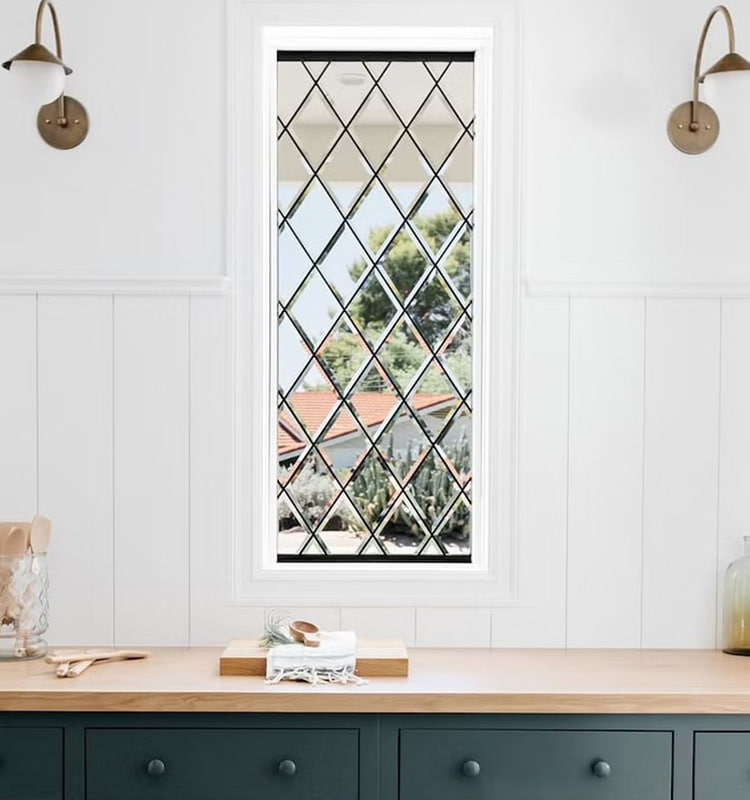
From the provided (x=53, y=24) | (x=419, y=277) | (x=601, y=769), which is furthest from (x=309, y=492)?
(x=53, y=24)

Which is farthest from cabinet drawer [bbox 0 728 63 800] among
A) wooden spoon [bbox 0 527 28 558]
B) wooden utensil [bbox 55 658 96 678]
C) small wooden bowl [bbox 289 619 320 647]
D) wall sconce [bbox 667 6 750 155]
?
wall sconce [bbox 667 6 750 155]

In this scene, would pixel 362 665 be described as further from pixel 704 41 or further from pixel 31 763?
pixel 704 41

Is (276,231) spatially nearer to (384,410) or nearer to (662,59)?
(384,410)

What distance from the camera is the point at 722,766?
2.12 meters

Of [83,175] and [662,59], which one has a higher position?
[662,59]

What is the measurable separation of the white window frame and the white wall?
0.12 feet

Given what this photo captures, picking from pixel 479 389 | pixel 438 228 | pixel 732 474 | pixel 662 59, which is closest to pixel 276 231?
pixel 438 228

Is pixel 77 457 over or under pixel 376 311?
under

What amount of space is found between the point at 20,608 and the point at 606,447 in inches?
54.5

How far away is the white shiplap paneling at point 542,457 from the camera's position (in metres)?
2.55

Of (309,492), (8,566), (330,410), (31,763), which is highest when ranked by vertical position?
(330,410)

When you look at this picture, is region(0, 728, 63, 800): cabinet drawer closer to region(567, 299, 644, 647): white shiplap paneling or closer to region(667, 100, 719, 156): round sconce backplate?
region(567, 299, 644, 647): white shiplap paneling

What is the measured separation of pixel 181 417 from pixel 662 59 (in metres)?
1.42

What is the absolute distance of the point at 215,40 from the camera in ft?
8.35
